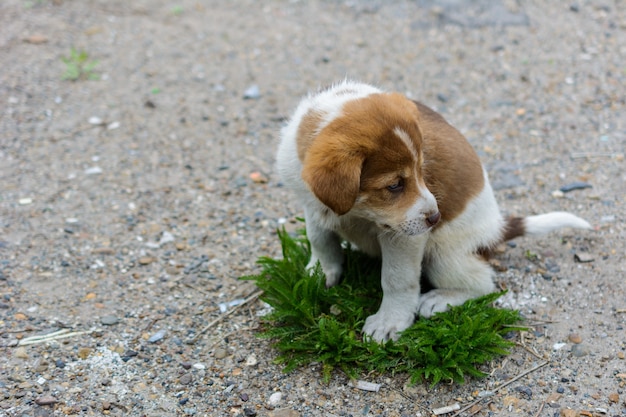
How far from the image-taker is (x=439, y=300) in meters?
4.32

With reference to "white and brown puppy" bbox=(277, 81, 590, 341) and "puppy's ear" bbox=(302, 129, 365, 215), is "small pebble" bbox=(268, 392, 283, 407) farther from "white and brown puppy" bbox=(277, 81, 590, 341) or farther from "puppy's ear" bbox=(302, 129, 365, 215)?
"puppy's ear" bbox=(302, 129, 365, 215)

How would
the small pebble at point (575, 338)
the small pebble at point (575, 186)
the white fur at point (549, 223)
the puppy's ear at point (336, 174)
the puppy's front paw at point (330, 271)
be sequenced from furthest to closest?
the small pebble at point (575, 186) → the white fur at point (549, 223) → the puppy's front paw at point (330, 271) → the small pebble at point (575, 338) → the puppy's ear at point (336, 174)

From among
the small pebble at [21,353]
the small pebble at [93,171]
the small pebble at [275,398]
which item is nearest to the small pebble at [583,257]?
the small pebble at [275,398]

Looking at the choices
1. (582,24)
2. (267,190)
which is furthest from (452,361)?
(582,24)

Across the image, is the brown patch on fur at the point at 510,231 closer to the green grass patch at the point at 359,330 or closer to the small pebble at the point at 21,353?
the green grass patch at the point at 359,330

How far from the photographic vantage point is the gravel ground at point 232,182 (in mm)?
3957

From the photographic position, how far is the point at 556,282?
15.4 ft

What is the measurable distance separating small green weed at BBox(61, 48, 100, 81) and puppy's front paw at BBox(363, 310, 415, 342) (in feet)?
14.8

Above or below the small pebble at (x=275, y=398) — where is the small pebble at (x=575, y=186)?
above

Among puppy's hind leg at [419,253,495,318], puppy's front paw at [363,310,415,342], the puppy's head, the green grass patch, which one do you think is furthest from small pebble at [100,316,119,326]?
puppy's hind leg at [419,253,495,318]

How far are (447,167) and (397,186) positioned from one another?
58cm

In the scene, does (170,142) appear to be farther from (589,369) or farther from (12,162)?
(589,369)

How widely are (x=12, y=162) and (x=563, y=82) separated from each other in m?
5.39

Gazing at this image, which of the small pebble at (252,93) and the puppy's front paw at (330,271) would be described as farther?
the small pebble at (252,93)
